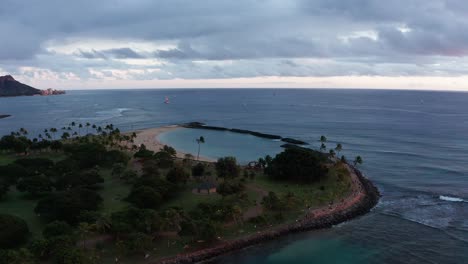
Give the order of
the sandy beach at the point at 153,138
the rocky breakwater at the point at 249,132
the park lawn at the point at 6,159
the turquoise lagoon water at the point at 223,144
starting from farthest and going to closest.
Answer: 1. the rocky breakwater at the point at 249,132
2. the sandy beach at the point at 153,138
3. the turquoise lagoon water at the point at 223,144
4. the park lawn at the point at 6,159

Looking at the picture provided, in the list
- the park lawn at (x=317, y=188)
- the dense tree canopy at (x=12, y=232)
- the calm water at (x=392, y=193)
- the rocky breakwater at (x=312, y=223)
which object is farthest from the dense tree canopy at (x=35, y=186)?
the park lawn at (x=317, y=188)

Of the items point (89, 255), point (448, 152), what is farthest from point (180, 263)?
point (448, 152)

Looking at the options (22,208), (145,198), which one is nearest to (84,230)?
(145,198)

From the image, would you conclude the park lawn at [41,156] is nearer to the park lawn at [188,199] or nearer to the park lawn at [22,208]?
the park lawn at [22,208]

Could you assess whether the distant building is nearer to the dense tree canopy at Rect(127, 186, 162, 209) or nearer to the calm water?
the dense tree canopy at Rect(127, 186, 162, 209)

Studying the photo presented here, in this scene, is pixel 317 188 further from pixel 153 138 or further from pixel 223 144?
pixel 153 138

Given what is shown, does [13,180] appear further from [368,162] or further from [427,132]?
[427,132]
